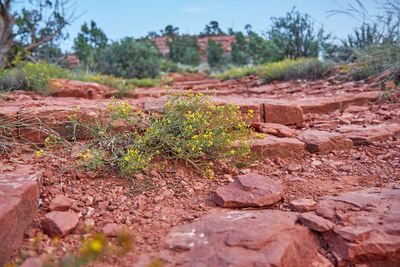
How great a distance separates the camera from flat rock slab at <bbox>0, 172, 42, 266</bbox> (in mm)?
1371

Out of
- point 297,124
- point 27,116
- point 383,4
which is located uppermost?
point 383,4

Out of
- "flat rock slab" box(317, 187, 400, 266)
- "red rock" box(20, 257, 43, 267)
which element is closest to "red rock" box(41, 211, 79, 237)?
"red rock" box(20, 257, 43, 267)

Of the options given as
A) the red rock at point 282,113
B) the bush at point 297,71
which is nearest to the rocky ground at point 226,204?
the red rock at point 282,113

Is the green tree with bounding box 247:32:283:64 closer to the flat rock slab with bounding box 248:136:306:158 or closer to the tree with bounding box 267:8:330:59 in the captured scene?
the tree with bounding box 267:8:330:59

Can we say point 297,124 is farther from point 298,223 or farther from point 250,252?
point 250,252

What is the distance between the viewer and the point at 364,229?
1523 millimetres

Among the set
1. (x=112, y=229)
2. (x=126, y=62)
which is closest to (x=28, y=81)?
(x=112, y=229)

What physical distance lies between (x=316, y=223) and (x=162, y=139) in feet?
4.25

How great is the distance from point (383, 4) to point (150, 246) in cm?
587

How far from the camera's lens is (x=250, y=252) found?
1.31m

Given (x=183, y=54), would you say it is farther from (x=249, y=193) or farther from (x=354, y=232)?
(x=354, y=232)

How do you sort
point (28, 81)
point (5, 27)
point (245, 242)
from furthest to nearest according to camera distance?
point (5, 27), point (28, 81), point (245, 242)

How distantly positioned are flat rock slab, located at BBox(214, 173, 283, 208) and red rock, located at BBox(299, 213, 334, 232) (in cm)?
31

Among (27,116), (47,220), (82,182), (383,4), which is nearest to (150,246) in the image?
(47,220)
